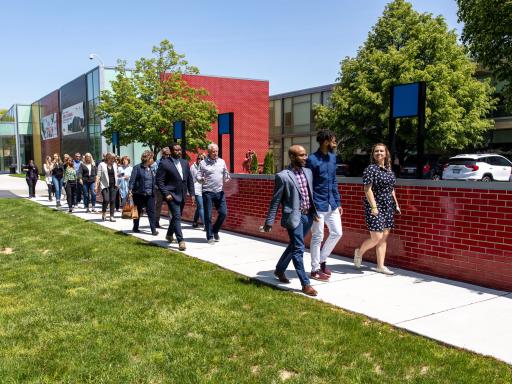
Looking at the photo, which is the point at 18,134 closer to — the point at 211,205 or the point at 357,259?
the point at 211,205

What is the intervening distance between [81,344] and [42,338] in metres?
0.42

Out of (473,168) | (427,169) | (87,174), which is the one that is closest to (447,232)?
(87,174)

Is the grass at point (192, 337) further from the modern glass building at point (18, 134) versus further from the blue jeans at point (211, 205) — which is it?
the modern glass building at point (18, 134)

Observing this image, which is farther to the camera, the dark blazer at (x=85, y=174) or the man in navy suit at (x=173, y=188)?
the dark blazer at (x=85, y=174)

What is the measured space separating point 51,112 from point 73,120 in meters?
10.5

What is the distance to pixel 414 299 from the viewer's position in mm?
5332

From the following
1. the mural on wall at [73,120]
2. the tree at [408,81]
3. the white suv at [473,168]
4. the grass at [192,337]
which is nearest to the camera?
the grass at [192,337]

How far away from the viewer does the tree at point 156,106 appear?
74.6 feet

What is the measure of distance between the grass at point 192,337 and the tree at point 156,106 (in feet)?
54.8

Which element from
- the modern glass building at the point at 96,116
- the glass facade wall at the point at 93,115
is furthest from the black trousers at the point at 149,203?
the glass facade wall at the point at 93,115

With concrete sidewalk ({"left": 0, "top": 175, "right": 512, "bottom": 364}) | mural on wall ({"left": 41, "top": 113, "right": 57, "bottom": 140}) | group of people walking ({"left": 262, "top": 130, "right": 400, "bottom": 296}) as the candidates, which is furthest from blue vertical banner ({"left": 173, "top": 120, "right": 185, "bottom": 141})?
mural on wall ({"left": 41, "top": 113, "right": 57, "bottom": 140})

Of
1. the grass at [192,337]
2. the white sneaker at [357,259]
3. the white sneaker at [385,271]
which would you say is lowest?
the grass at [192,337]

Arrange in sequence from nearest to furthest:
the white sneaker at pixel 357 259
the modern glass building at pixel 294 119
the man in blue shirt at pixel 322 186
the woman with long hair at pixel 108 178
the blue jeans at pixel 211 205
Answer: the man in blue shirt at pixel 322 186
the white sneaker at pixel 357 259
the blue jeans at pixel 211 205
the woman with long hair at pixel 108 178
the modern glass building at pixel 294 119

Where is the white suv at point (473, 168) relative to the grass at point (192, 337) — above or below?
above
